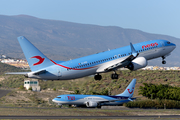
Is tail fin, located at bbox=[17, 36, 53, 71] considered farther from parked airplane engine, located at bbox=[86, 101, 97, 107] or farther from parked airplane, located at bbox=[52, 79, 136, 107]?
parked airplane engine, located at bbox=[86, 101, 97, 107]

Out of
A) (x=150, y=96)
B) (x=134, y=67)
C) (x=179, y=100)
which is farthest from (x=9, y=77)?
(x=134, y=67)

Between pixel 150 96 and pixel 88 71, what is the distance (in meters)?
60.6

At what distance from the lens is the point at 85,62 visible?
55375 millimetres

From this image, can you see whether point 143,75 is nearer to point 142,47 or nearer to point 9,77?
point 9,77

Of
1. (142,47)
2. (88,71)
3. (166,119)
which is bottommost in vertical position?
(166,119)

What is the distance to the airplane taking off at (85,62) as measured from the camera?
177 feet

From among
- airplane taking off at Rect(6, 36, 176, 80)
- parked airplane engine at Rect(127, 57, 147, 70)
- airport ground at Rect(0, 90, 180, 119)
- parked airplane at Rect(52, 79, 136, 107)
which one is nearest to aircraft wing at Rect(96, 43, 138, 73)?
airplane taking off at Rect(6, 36, 176, 80)

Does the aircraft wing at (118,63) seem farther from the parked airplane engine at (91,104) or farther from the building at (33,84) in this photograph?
the building at (33,84)

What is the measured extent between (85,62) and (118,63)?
626 cm

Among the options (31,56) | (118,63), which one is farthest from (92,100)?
(31,56)

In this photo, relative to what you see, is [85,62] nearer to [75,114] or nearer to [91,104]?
[75,114]

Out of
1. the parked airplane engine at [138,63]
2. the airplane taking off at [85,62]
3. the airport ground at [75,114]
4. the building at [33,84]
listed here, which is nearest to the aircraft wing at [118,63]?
the airplane taking off at [85,62]

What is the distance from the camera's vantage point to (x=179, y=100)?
102875 mm

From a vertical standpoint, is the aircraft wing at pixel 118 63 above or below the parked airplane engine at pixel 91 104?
above
